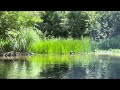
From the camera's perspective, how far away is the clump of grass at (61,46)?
547 centimetres

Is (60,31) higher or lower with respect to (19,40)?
higher

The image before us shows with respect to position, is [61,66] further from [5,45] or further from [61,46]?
[5,45]

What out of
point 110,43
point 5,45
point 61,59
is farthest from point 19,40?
point 110,43

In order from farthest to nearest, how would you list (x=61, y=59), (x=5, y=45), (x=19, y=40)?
(x=19, y=40) < (x=5, y=45) < (x=61, y=59)

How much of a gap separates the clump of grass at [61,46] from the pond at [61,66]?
139 millimetres

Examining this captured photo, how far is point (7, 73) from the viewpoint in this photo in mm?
4965

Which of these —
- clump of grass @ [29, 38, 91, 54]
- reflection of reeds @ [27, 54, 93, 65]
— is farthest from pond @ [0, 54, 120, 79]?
clump of grass @ [29, 38, 91, 54]

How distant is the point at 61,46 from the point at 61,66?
1.94 feet

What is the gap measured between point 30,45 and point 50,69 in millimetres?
838

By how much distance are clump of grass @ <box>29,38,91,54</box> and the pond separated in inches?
5.5

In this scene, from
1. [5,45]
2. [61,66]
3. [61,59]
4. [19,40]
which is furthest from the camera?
[19,40]

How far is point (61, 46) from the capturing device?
18.6 feet

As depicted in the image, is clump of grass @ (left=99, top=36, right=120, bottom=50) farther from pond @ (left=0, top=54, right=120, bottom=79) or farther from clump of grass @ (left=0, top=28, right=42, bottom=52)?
clump of grass @ (left=0, top=28, right=42, bottom=52)
